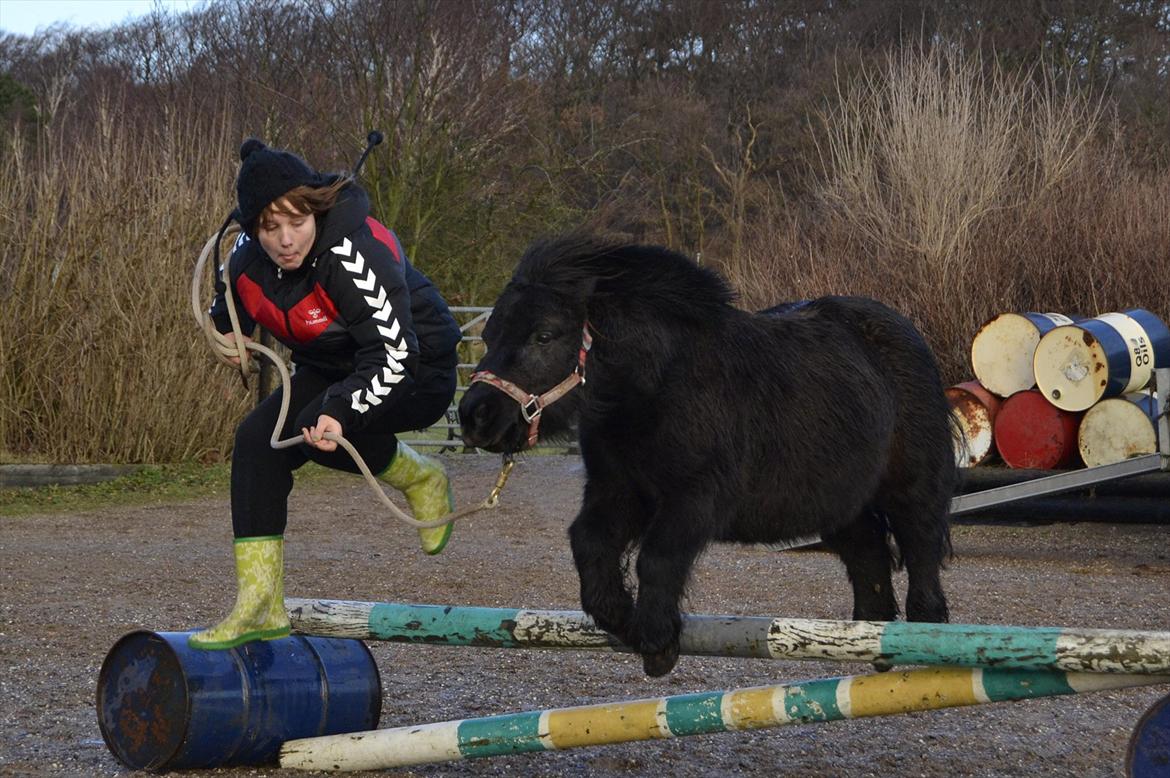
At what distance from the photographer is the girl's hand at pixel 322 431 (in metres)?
3.75

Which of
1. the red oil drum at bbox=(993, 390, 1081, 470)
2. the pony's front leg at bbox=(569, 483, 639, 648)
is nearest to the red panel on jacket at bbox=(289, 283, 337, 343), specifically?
the pony's front leg at bbox=(569, 483, 639, 648)

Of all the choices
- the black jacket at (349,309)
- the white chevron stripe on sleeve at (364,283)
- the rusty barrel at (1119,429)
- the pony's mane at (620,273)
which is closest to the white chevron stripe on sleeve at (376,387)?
the black jacket at (349,309)

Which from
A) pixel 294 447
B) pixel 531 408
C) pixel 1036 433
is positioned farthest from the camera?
pixel 1036 433

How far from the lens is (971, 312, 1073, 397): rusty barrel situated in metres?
9.80

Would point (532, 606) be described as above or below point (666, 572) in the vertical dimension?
below

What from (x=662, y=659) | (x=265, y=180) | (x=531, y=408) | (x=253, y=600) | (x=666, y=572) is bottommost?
(x=662, y=659)

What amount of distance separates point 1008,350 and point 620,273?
6.78 metres

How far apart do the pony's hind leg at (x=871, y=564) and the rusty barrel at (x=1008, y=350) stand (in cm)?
559

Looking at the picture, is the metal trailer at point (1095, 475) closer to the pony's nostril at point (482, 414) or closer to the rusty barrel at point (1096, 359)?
the rusty barrel at point (1096, 359)

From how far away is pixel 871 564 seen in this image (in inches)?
179

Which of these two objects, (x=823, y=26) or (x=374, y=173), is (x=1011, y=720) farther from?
(x=823, y=26)

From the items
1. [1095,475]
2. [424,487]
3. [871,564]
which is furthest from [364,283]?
[1095,475]

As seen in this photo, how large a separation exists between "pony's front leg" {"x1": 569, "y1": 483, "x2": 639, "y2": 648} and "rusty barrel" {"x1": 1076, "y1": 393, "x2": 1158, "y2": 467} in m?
6.37

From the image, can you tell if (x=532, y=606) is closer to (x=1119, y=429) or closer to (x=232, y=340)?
(x=232, y=340)
